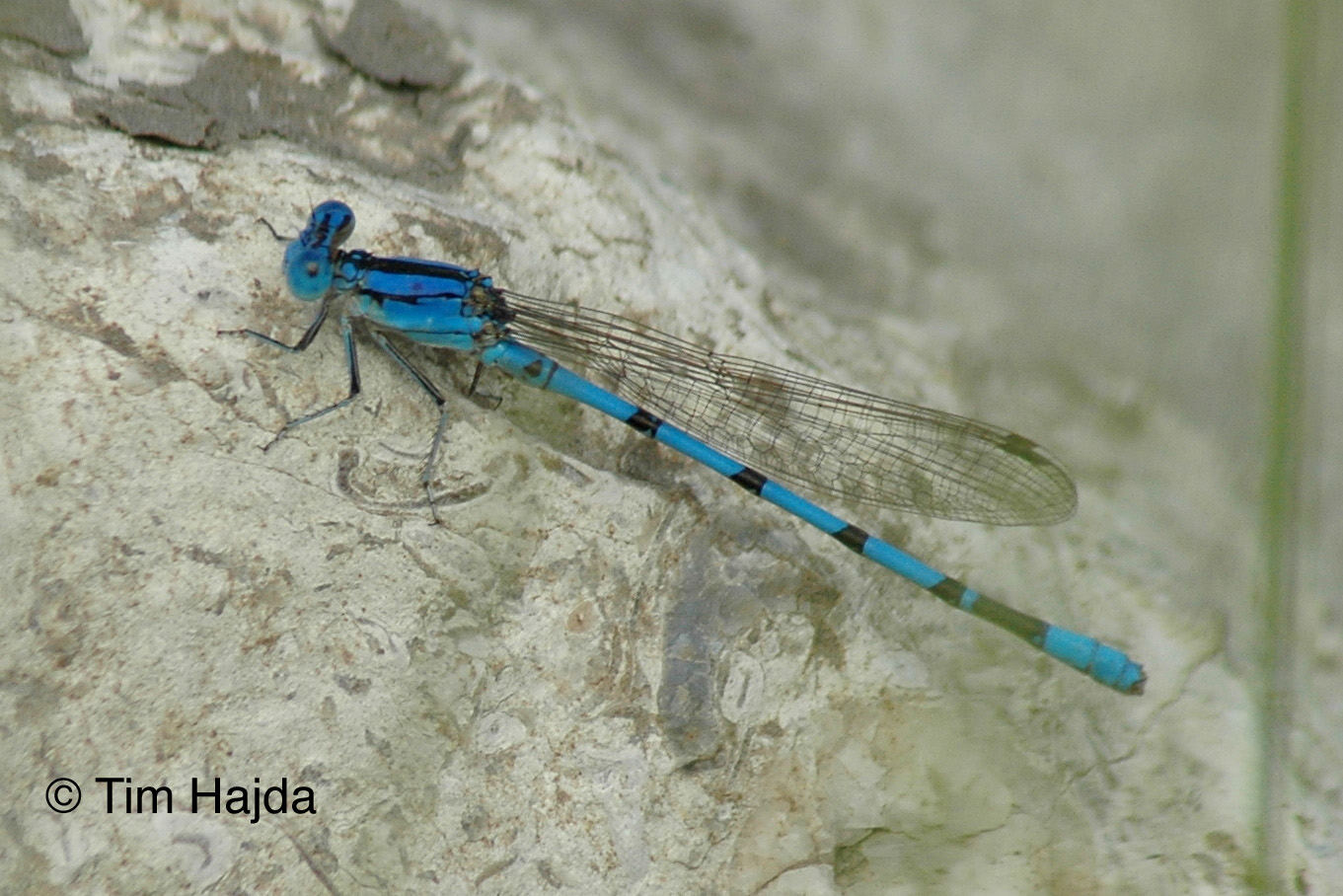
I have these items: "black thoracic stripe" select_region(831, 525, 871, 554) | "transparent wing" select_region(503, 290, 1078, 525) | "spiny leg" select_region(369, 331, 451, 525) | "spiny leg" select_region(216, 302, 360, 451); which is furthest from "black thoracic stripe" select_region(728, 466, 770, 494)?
"spiny leg" select_region(216, 302, 360, 451)

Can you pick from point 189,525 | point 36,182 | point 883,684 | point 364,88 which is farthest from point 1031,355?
point 36,182

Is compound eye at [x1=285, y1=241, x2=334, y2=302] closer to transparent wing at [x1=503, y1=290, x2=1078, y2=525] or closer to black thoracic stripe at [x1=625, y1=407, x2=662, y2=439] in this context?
transparent wing at [x1=503, y1=290, x2=1078, y2=525]

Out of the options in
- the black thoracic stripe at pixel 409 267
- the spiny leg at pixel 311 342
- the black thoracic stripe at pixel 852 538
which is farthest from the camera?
the black thoracic stripe at pixel 852 538

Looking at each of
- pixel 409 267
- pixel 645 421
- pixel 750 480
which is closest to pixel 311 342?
pixel 409 267

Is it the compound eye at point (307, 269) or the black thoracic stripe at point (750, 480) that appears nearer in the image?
the compound eye at point (307, 269)

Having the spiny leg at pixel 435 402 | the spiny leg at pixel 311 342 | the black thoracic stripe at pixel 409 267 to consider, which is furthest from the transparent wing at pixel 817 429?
the spiny leg at pixel 311 342

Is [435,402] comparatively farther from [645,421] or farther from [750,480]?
[750,480]

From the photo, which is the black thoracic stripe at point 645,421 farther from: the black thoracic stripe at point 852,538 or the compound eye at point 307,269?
the compound eye at point 307,269
